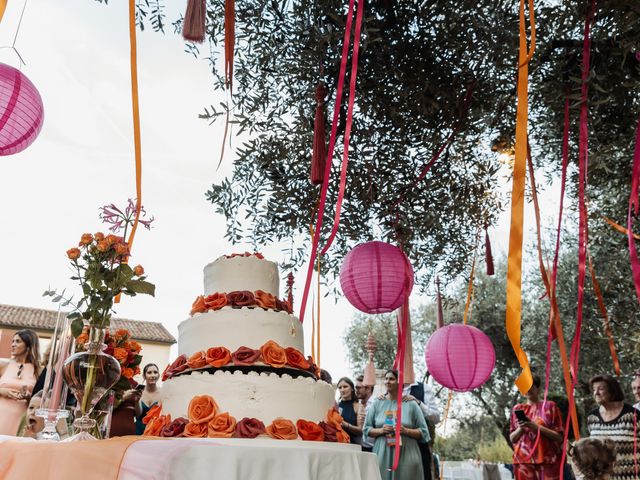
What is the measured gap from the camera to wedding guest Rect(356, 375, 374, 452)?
5.75 metres

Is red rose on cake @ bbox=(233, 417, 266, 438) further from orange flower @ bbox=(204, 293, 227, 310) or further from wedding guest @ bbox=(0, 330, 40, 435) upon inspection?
wedding guest @ bbox=(0, 330, 40, 435)

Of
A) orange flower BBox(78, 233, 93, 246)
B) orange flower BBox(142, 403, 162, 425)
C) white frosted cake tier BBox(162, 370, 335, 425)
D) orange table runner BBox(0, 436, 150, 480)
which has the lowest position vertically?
orange table runner BBox(0, 436, 150, 480)

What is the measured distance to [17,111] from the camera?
10.3ft

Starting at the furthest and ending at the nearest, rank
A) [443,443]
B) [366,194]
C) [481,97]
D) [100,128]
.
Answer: [443,443]
[100,128]
[366,194]
[481,97]

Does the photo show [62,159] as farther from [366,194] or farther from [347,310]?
[347,310]

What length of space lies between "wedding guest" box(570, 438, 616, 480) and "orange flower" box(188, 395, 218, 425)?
2969 mm

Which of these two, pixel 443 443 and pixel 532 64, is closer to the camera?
pixel 532 64

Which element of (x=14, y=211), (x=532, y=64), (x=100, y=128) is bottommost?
(x=532, y=64)

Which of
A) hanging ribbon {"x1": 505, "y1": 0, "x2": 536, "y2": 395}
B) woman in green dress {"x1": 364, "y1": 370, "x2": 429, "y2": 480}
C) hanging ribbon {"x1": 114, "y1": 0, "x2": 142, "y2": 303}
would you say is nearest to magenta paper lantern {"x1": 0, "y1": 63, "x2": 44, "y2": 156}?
hanging ribbon {"x1": 114, "y1": 0, "x2": 142, "y2": 303}

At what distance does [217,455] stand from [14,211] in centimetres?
1237

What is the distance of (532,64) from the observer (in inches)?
156

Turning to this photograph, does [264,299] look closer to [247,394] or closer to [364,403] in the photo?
[247,394]

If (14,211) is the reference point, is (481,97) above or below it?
below

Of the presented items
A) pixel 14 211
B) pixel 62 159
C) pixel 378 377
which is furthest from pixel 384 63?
pixel 378 377
